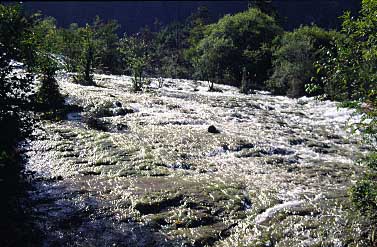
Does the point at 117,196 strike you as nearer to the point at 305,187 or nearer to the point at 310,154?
the point at 305,187

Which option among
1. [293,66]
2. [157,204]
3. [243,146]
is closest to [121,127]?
[243,146]

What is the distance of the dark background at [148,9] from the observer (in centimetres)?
12494

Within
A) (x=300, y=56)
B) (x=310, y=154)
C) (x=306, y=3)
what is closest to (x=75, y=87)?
(x=310, y=154)

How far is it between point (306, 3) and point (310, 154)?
121 m

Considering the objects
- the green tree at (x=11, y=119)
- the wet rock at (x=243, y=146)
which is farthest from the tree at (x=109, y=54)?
the green tree at (x=11, y=119)

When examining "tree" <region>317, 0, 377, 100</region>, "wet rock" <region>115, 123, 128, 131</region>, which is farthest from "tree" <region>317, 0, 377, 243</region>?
"wet rock" <region>115, 123, 128, 131</region>

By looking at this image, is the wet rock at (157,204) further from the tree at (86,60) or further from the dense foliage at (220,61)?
the tree at (86,60)

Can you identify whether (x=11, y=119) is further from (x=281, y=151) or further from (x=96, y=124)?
(x=281, y=151)

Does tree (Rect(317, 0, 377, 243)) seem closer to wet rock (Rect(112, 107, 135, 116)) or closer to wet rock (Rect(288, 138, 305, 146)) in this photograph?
wet rock (Rect(288, 138, 305, 146))

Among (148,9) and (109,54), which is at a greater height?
(148,9)

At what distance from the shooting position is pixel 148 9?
15050 centimetres

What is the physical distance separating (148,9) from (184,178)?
473ft

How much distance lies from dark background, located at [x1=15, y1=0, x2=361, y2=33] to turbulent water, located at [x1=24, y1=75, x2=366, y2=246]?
110 m

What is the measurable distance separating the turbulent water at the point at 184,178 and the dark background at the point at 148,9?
11010 cm
